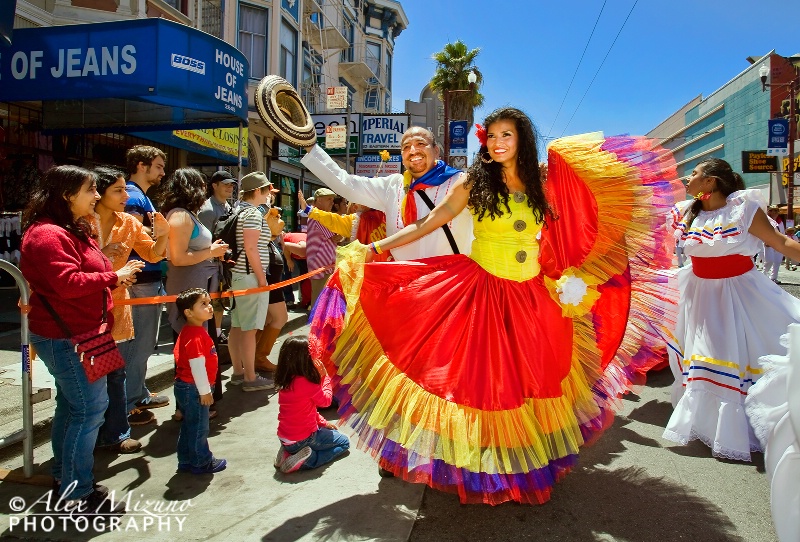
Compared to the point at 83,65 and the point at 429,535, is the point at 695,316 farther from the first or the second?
the point at 83,65

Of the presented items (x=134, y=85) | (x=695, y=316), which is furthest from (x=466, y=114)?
(x=695, y=316)

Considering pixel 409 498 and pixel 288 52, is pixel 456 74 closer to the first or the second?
pixel 288 52

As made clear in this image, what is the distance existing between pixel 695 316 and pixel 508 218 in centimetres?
195

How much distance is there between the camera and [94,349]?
2859 millimetres

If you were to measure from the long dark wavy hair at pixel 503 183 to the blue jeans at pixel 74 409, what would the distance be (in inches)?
88.5

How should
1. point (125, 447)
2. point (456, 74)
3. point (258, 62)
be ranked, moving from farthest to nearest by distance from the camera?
point (456, 74) → point (258, 62) → point (125, 447)

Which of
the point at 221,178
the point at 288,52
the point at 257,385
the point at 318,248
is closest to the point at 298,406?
the point at 257,385

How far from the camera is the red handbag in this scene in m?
2.78

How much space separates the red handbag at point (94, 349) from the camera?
2781 mm

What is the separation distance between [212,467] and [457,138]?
1746 cm

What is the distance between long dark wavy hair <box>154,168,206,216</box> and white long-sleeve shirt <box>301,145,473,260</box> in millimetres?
→ 972

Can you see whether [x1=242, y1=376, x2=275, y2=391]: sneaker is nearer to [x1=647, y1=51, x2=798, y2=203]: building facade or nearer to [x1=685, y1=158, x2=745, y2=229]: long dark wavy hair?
[x1=685, y1=158, x2=745, y2=229]: long dark wavy hair

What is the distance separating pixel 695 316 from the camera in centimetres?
411

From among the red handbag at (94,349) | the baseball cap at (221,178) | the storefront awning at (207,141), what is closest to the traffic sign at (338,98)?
the storefront awning at (207,141)
